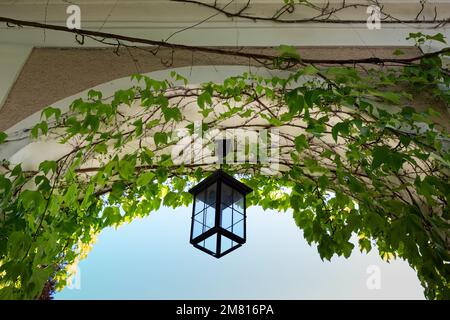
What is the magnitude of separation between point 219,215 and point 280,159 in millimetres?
889

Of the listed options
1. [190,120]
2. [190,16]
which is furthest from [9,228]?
[190,16]

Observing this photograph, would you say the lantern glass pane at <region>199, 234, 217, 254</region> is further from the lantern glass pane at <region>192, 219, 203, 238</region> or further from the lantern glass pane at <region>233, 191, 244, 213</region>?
the lantern glass pane at <region>233, 191, 244, 213</region>

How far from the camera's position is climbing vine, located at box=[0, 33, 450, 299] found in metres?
1.61

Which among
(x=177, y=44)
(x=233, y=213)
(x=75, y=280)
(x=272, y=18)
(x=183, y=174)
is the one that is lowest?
(x=75, y=280)

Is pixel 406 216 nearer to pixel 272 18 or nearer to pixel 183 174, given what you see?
pixel 272 18

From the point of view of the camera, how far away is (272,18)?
224 cm

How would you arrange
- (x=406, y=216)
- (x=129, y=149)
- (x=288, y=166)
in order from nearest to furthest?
1. (x=406, y=216)
2. (x=129, y=149)
3. (x=288, y=166)

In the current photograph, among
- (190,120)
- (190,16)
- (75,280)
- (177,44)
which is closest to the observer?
(177,44)

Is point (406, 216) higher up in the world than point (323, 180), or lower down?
lower down

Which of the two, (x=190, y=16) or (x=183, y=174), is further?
(x=183, y=174)

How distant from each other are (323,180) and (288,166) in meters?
0.87

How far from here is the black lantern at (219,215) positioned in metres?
2.06

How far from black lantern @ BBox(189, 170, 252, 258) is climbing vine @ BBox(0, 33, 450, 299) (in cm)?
29

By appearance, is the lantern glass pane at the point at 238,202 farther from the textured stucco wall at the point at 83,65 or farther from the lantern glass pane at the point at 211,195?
the textured stucco wall at the point at 83,65
